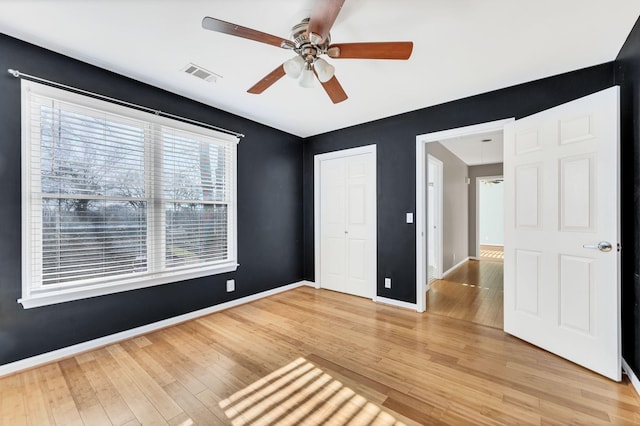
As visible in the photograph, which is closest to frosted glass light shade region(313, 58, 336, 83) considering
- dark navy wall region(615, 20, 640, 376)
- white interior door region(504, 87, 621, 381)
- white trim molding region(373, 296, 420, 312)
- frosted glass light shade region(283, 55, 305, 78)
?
frosted glass light shade region(283, 55, 305, 78)

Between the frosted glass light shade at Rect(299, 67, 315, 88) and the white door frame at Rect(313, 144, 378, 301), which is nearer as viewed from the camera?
the frosted glass light shade at Rect(299, 67, 315, 88)

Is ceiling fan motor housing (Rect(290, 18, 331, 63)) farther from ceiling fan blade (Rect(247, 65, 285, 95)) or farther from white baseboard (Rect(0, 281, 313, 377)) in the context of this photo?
white baseboard (Rect(0, 281, 313, 377))

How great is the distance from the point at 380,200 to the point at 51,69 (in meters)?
3.60

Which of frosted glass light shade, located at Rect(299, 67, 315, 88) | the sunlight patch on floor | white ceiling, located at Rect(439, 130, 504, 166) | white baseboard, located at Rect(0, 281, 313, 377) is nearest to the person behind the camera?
the sunlight patch on floor

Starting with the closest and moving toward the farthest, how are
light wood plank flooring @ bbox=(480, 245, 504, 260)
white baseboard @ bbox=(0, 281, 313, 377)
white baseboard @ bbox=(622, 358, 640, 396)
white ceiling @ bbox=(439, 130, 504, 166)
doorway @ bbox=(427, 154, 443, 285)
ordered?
white baseboard @ bbox=(622, 358, 640, 396)
white baseboard @ bbox=(0, 281, 313, 377)
white ceiling @ bbox=(439, 130, 504, 166)
doorway @ bbox=(427, 154, 443, 285)
light wood plank flooring @ bbox=(480, 245, 504, 260)

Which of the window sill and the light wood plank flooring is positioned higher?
the window sill

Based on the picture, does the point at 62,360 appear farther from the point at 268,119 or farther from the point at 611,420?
the point at 611,420

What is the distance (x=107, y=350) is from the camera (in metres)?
2.35

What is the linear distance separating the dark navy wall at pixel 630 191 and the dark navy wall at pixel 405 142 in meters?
0.52

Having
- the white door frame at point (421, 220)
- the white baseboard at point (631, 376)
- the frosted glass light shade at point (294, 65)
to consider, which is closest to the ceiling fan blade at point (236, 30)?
the frosted glass light shade at point (294, 65)

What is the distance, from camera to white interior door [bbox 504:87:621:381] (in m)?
1.94

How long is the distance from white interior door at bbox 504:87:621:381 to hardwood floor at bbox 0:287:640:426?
0.81ft

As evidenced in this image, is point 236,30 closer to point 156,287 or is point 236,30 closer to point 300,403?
point 300,403

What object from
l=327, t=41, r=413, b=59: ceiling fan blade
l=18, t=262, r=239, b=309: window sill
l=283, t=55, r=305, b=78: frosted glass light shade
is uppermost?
l=327, t=41, r=413, b=59: ceiling fan blade
